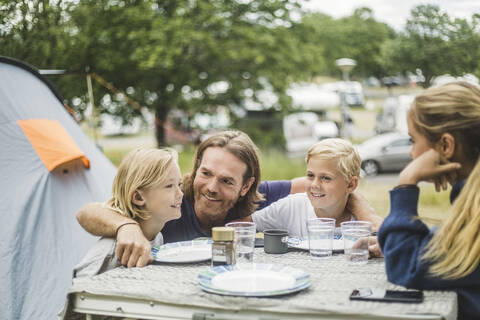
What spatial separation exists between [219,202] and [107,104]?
11848 millimetres

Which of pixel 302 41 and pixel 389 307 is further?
pixel 302 41

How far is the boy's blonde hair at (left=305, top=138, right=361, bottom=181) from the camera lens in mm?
2367

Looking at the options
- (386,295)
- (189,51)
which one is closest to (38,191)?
(386,295)

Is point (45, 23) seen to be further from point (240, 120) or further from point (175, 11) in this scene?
point (240, 120)

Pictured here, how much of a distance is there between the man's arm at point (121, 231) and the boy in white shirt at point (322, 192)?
813 millimetres

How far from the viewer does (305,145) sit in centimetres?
1540

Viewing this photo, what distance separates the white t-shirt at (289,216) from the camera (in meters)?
2.50

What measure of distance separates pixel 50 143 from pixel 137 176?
1.93m

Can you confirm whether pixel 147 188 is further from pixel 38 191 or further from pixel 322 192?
pixel 38 191

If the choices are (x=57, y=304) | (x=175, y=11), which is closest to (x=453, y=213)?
(x=57, y=304)

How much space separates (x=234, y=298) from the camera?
54.1 inches

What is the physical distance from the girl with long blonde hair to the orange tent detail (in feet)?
8.72

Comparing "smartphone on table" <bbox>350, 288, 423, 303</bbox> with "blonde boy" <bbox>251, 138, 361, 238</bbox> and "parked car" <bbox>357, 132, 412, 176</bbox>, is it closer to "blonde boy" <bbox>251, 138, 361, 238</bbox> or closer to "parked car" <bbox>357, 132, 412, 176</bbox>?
"blonde boy" <bbox>251, 138, 361, 238</bbox>

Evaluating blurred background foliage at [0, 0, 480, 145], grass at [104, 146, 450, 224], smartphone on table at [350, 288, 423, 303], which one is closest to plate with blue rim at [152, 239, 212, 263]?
smartphone on table at [350, 288, 423, 303]
